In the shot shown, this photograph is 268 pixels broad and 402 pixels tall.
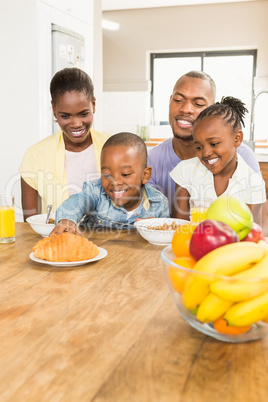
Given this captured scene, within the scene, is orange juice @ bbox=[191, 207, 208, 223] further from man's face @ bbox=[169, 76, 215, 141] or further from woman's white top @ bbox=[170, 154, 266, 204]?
man's face @ bbox=[169, 76, 215, 141]

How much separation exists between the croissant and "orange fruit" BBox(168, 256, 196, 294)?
44 cm

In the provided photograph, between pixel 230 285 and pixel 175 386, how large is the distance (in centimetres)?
16

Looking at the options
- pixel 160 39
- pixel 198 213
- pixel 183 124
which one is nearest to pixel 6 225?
pixel 198 213

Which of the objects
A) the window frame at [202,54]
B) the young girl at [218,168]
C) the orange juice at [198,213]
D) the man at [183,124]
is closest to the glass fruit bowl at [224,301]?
the orange juice at [198,213]

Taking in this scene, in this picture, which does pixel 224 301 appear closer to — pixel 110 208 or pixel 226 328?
pixel 226 328

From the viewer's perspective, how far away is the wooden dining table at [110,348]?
1.82ft

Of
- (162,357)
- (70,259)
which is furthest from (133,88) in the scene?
(162,357)

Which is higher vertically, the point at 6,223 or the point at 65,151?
the point at 65,151

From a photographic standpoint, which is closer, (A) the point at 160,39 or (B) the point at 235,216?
(B) the point at 235,216

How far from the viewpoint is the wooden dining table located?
553mm

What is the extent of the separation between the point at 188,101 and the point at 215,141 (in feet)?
1.15

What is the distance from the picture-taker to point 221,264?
1.96 feet

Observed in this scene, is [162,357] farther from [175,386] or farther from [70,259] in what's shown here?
[70,259]

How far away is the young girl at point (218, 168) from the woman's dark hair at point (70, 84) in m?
0.57
